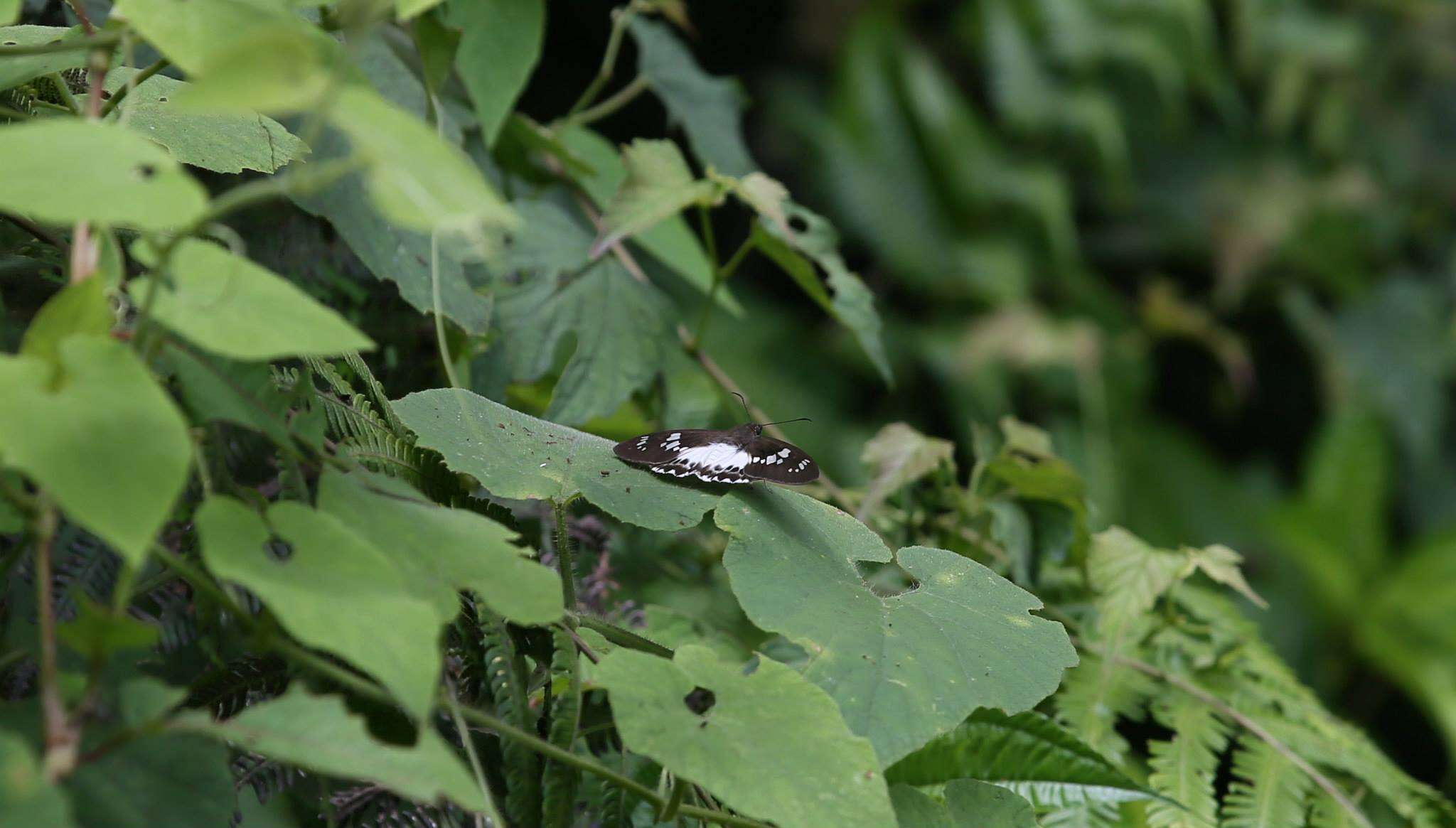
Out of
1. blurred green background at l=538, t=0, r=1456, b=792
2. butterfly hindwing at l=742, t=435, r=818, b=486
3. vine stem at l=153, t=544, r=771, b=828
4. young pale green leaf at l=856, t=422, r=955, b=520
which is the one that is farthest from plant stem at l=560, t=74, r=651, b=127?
blurred green background at l=538, t=0, r=1456, b=792

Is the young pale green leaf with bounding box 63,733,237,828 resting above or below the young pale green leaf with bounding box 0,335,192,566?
below

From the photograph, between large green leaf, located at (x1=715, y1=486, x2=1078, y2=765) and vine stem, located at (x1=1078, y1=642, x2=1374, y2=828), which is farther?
vine stem, located at (x1=1078, y1=642, x2=1374, y2=828)

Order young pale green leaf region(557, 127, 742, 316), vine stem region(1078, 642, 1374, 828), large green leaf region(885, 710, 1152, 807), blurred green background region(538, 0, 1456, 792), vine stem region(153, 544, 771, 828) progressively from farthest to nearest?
blurred green background region(538, 0, 1456, 792), young pale green leaf region(557, 127, 742, 316), vine stem region(1078, 642, 1374, 828), large green leaf region(885, 710, 1152, 807), vine stem region(153, 544, 771, 828)

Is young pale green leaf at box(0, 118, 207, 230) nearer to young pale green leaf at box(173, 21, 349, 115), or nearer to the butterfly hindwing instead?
young pale green leaf at box(173, 21, 349, 115)

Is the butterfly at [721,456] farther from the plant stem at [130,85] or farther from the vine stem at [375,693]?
the plant stem at [130,85]

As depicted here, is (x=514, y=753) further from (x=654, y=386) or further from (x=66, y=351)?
(x=654, y=386)

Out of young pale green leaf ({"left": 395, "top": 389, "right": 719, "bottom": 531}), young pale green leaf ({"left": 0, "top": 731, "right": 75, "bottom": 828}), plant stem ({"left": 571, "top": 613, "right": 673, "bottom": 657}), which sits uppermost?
young pale green leaf ({"left": 0, "top": 731, "right": 75, "bottom": 828})

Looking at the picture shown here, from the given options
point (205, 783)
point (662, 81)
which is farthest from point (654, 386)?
point (205, 783)
